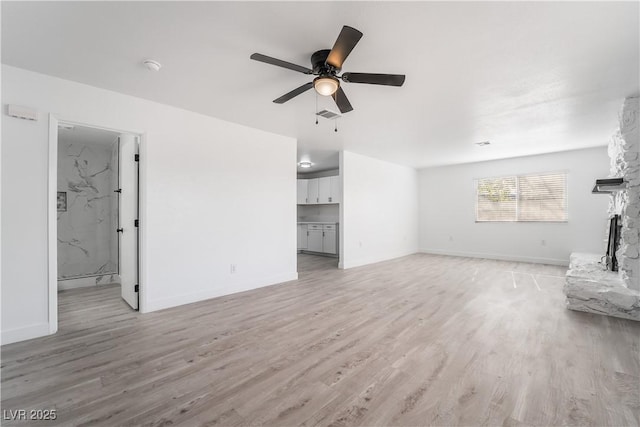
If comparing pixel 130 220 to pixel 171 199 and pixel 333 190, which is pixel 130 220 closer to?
→ pixel 171 199

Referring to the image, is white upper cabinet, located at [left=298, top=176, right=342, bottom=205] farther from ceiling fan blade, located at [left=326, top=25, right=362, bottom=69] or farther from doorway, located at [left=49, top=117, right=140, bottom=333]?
ceiling fan blade, located at [left=326, top=25, right=362, bottom=69]

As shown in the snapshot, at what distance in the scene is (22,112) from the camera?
2.58m

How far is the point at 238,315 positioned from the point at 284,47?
2.78 m

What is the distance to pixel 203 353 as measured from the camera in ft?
7.65

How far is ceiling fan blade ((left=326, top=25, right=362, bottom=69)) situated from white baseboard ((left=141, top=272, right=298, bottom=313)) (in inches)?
127

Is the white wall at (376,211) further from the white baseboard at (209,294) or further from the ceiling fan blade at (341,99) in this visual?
the ceiling fan blade at (341,99)

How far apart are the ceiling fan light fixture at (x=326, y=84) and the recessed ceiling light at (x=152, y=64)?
146cm

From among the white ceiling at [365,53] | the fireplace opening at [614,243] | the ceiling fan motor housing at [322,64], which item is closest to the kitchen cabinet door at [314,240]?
the white ceiling at [365,53]

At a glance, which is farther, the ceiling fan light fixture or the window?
the window

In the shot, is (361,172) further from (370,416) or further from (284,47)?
(370,416)

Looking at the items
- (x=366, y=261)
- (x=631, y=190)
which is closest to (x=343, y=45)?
(x=631, y=190)

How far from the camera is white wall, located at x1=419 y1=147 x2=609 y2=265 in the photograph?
19.0 feet

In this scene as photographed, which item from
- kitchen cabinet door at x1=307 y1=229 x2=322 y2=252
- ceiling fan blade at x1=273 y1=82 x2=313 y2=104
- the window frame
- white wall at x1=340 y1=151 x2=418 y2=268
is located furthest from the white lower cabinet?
ceiling fan blade at x1=273 y1=82 x2=313 y2=104

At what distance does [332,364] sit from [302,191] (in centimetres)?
688
